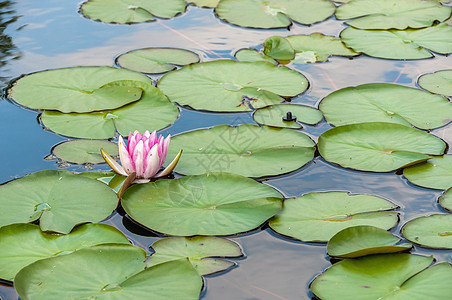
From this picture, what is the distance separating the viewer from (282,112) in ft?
11.3

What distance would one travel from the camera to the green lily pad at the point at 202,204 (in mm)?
2457

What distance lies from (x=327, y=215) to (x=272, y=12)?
9.28 ft

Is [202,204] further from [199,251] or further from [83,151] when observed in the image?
[83,151]

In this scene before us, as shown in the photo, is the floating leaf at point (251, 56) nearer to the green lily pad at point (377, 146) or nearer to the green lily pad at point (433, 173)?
the green lily pad at point (377, 146)

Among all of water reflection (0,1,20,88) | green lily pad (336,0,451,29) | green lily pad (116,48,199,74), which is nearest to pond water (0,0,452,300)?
water reflection (0,1,20,88)

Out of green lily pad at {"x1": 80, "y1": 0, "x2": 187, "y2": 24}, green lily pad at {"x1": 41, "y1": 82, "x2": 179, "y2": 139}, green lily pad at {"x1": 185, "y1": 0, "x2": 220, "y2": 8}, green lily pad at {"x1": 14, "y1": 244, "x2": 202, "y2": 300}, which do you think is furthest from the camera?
green lily pad at {"x1": 185, "y1": 0, "x2": 220, "y2": 8}

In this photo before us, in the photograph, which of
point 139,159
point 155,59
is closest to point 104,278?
point 139,159

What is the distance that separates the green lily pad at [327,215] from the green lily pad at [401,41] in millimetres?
1912

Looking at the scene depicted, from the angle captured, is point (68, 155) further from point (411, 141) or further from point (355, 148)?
point (411, 141)

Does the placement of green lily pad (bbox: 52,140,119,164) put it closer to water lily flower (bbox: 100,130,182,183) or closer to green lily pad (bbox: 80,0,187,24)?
water lily flower (bbox: 100,130,182,183)

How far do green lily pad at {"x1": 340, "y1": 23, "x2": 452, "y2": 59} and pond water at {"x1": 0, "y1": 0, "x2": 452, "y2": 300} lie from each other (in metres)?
0.11

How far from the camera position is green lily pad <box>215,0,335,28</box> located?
4801 mm

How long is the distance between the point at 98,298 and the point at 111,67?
2.18 m

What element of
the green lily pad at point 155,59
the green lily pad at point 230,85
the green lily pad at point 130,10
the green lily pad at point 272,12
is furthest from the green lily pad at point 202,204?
the green lily pad at point 130,10
